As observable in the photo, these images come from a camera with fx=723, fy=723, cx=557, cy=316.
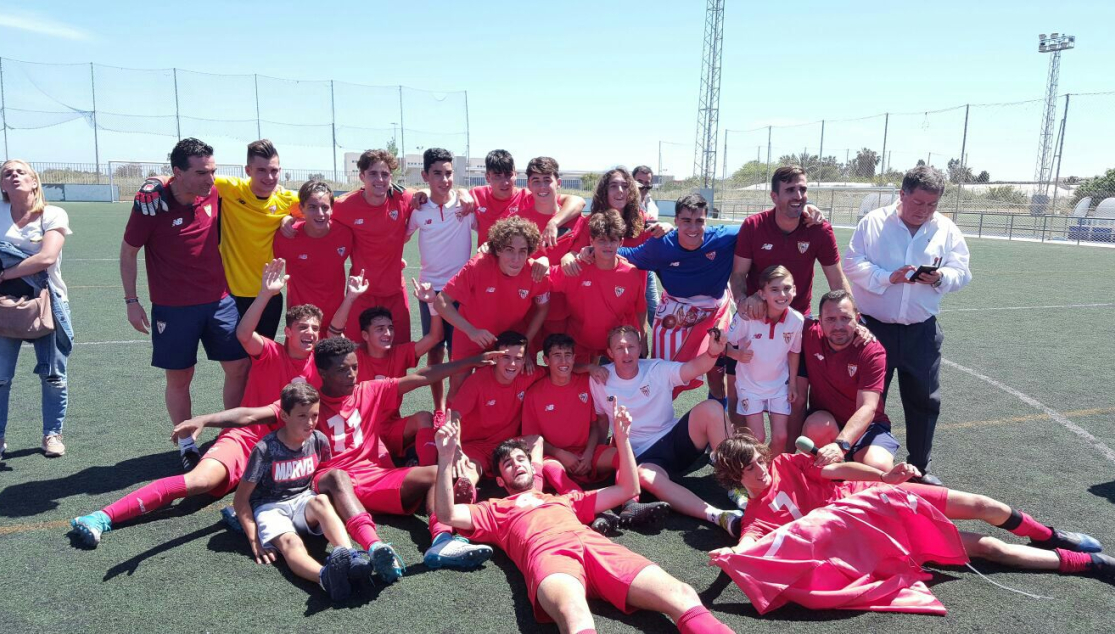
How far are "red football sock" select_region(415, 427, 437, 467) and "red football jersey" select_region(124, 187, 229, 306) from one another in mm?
1711

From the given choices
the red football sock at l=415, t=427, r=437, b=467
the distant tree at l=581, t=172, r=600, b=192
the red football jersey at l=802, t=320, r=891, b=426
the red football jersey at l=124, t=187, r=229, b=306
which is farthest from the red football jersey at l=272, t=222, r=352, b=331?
the distant tree at l=581, t=172, r=600, b=192

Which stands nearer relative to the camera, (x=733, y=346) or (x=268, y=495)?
(x=268, y=495)

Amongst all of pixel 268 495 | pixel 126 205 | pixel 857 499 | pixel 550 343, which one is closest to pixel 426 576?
pixel 268 495

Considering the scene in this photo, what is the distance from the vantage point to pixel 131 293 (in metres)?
4.89

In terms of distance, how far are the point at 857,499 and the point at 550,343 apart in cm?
209

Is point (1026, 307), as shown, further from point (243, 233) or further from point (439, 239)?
point (243, 233)

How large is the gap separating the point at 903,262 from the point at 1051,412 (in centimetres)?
265

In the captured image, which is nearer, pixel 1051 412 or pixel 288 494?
pixel 288 494

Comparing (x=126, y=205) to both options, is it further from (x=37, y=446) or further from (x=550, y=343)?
(x=550, y=343)

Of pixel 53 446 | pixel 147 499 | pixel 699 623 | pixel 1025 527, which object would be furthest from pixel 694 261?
pixel 53 446

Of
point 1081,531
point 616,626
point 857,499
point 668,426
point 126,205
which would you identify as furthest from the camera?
point 126,205

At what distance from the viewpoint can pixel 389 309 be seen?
555 centimetres

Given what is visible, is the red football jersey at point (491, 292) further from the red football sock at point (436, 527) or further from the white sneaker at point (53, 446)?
the white sneaker at point (53, 446)

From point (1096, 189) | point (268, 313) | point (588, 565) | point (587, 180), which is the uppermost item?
point (587, 180)
